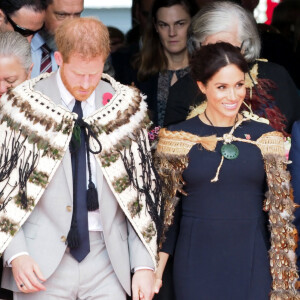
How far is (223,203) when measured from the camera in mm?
4215

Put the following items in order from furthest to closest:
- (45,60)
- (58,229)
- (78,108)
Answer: (45,60)
(78,108)
(58,229)

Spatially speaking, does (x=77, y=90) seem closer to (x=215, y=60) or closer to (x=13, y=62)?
(x=215, y=60)

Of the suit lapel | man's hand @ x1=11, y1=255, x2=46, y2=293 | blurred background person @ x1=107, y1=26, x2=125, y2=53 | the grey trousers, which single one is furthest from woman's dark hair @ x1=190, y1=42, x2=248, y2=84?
blurred background person @ x1=107, y1=26, x2=125, y2=53

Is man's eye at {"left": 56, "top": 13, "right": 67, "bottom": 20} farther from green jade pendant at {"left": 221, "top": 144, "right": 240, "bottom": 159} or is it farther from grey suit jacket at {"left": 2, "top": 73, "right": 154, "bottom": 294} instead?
green jade pendant at {"left": 221, "top": 144, "right": 240, "bottom": 159}

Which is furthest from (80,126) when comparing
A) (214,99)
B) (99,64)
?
(214,99)

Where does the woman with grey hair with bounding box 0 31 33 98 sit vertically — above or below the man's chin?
below

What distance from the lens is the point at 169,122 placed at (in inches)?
201

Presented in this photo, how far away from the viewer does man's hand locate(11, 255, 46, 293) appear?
3809mm

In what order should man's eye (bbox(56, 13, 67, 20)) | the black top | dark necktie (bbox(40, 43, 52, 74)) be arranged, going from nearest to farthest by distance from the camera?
the black top
dark necktie (bbox(40, 43, 52, 74))
man's eye (bbox(56, 13, 67, 20))

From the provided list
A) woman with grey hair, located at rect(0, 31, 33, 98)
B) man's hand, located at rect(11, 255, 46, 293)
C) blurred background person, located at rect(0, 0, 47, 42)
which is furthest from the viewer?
blurred background person, located at rect(0, 0, 47, 42)

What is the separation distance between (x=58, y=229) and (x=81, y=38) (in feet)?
2.86

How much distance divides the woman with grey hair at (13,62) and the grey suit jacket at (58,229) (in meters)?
0.79

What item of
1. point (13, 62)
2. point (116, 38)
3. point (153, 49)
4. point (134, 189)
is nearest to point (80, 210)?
point (134, 189)

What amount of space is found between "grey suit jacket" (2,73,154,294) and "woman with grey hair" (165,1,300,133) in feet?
3.81
